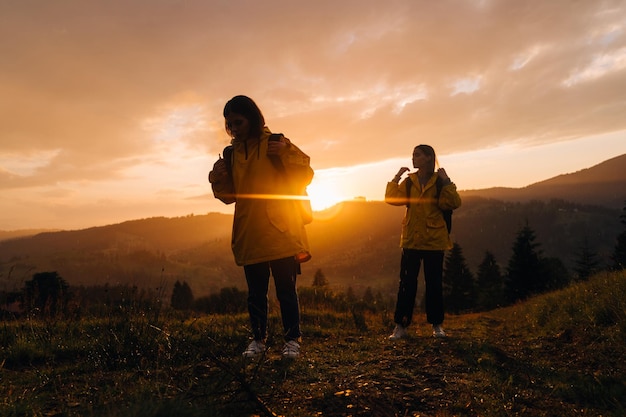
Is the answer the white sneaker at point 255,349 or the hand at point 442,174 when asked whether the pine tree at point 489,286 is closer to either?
the hand at point 442,174

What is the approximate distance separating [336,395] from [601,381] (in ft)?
7.22

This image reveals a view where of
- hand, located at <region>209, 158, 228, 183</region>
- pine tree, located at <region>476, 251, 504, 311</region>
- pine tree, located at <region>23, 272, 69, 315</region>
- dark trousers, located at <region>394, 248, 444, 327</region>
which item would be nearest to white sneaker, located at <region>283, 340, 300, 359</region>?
hand, located at <region>209, 158, 228, 183</region>

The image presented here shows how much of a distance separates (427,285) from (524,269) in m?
37.3

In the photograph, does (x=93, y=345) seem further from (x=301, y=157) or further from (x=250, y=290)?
(x=301, y=157)

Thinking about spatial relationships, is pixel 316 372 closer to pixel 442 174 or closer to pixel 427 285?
pixel 427 285

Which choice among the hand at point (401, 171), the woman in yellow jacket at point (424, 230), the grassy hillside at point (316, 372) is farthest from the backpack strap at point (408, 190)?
the grassy hillside at point (316, 372)

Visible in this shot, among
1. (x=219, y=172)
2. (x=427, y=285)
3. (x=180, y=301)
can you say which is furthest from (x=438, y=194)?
(x=180, y=301)

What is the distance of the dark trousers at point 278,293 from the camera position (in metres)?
4.33

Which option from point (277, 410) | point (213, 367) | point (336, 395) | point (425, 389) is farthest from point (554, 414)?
point (213, 367)

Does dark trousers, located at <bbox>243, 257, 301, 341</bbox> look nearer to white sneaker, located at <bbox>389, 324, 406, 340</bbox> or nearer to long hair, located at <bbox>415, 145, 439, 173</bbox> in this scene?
white sneaker, located at <bbox>389, 324, 406, 340</bbox>

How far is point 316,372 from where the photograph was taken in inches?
140

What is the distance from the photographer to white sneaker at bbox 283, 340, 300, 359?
13.2 feet

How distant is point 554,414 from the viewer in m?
2.62

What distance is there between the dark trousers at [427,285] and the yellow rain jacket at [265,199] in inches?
82.0
